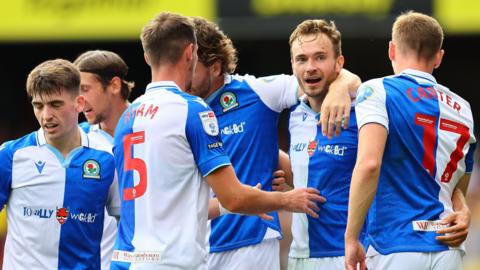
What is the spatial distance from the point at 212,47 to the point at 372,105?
4.73 ft

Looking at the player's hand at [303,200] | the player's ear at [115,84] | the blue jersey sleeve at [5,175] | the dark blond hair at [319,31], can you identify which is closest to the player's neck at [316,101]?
the dark blond hair at [319,31]

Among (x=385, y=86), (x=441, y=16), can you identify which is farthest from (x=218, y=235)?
(x=441, y=16)

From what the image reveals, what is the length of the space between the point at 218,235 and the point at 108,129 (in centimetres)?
109

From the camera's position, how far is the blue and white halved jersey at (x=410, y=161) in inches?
212

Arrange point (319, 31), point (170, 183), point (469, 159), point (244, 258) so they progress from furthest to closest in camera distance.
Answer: point (244, 258) < point (319, 31) < point (469, 159) < point (170, 183)

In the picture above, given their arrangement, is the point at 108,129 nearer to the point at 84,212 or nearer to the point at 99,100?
the point at 99,100

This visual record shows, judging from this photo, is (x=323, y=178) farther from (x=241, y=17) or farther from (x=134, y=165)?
(x=241, y=17)

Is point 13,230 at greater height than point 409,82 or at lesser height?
lesser

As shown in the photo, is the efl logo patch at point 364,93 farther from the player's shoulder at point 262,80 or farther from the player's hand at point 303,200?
the player's shoulder at point 262,80

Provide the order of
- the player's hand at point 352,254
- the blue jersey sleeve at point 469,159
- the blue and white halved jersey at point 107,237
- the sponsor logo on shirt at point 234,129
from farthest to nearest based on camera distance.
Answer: the blue and white halved jersey at point 107,237 < the sponsor logo on shirt at point 234,129 < the blue jersey sleeve at point 469,159 < the player's hand at point 352,254

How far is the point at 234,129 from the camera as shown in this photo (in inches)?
254

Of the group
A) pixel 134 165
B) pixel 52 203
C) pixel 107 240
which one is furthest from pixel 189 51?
pixel 107 240

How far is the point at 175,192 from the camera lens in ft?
16.5

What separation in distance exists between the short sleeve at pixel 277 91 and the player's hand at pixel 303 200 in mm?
735
